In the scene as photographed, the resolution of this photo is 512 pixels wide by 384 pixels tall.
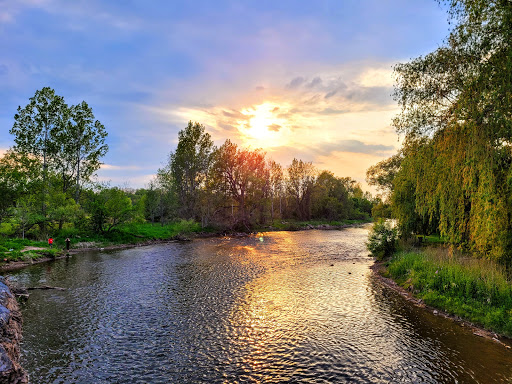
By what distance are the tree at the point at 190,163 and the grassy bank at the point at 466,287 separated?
5698 cm

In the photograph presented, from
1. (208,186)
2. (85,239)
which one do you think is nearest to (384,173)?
(208,186)

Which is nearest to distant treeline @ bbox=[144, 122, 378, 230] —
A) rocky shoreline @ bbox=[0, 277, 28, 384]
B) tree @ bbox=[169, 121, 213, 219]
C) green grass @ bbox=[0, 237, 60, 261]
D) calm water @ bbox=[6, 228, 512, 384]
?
tree @ bbox=[169, 121, 213, 219]

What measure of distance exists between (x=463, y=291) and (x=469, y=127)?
9930mm

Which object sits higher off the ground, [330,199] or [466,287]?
[330,199]

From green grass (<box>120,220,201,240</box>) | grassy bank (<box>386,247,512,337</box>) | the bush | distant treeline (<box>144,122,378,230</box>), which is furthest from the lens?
distant treeline (<box>144,122,378,230</box>)

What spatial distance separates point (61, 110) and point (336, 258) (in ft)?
161

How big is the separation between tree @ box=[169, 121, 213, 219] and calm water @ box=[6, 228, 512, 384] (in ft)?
157

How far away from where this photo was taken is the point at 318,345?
12875mm

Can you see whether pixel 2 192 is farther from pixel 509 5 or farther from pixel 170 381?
pixel 509 5

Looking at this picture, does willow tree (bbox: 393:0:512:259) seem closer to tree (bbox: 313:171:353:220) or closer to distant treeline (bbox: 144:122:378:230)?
distant treeline (bbox: 144:122:378:230)

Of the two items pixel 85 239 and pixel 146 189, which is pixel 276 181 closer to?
pixel 146 189

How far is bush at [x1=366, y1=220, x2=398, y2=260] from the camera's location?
31797mm

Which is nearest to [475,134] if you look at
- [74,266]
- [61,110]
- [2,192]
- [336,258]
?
[336,258]

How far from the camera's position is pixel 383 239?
31922mm
